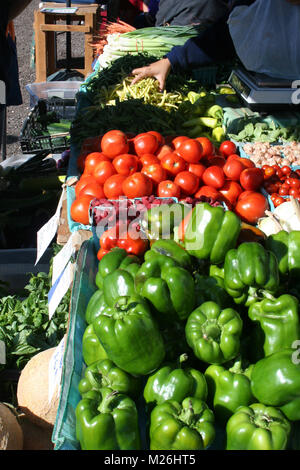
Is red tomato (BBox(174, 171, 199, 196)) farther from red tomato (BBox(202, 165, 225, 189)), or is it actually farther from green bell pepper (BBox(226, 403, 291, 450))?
green bell pepper (BBox(226, 403, 291, 450))

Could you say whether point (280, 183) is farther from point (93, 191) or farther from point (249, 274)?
point (249, 274)

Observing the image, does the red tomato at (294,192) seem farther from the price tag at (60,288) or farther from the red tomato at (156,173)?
the price tag at (60,288)

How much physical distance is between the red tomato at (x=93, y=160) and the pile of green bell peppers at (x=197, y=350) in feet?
4.54

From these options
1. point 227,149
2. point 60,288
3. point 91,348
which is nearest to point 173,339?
point 91,348

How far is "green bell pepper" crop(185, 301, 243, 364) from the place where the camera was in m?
1.56

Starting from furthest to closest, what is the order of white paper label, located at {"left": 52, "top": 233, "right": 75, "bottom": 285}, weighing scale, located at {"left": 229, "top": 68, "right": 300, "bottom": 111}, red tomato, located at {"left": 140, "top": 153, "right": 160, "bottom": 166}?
weighing scale, located at {"left": 229, "top": 68, "right": 300, "bottom": 111} < red tomato, located at {"left": 140, "top": 153, "right": 160, "bottom": 166} < white paper label, located at {"left": 52, "top": 233, "right": 75, "bottom": 285}

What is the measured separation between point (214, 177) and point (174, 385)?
1773 millimetres

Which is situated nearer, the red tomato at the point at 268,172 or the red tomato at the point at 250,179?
the red tomato at the point at 250,179

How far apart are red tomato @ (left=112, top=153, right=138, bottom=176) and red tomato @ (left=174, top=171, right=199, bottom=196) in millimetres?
326

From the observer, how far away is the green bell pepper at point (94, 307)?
6.11 feet

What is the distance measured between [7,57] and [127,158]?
77.8 inches

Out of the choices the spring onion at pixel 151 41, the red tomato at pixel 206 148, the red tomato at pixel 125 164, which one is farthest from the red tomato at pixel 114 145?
the spring onion at pixel 151 41

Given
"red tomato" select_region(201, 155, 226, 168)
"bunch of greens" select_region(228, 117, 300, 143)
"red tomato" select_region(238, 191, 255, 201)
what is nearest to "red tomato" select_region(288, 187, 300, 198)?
"red tomato" select_region(238, 191, 255, 201)
